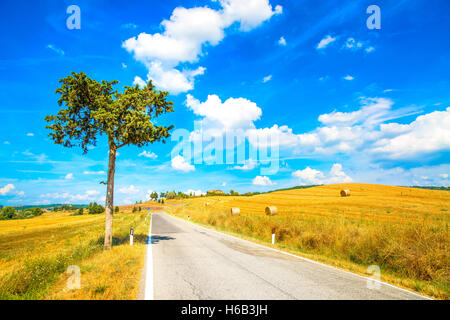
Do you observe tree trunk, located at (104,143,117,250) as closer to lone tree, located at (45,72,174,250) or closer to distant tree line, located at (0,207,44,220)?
lone tree, located at (45,72,174,250)

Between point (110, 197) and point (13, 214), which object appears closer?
point (110, 197)

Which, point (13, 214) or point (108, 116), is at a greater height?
point (108, 116)

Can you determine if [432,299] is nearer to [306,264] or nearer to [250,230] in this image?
[306,264]

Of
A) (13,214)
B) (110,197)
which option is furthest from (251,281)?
(13,214)

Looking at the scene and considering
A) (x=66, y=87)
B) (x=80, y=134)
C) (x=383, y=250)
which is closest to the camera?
(x=383, y=250)

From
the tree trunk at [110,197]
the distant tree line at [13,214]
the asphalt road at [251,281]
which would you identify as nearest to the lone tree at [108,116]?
the tree trunk at [110,197]

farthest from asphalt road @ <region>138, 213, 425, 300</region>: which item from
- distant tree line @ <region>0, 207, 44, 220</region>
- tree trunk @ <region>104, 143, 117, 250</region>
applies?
distant tree line @ <region>0, 207, 44, 220</region>

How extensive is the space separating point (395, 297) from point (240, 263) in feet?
14.1

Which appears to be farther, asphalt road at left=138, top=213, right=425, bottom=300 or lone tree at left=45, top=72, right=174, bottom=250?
lone tree at left=45, top=72, right=174, bottom=250

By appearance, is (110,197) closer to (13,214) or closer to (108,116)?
(108,116)
